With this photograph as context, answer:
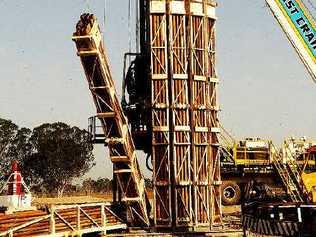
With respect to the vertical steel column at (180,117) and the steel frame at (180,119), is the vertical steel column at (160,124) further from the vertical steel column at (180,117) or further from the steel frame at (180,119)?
the vertical steel column at (180,117)

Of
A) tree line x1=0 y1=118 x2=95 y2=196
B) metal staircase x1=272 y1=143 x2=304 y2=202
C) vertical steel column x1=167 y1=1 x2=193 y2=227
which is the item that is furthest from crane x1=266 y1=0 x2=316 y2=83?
tree line x1=0 y1=118 x2=95 y2=196

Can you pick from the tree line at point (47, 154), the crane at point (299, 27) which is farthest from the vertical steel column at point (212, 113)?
the tree line at point (47, 154)

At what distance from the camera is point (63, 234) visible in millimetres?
24766

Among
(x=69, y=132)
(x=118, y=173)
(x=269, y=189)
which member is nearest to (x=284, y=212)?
(x=118, y=173)

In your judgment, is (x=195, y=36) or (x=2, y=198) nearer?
(x=2, y=198)

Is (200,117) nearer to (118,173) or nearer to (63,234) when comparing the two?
(118,173)

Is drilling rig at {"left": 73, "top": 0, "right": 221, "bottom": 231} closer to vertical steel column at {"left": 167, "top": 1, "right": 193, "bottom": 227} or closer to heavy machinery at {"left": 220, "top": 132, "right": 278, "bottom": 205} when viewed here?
vertical steel column at {"left": 167, "top": 1, "right": 193, "bottom": 227}

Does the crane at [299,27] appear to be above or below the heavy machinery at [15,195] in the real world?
above

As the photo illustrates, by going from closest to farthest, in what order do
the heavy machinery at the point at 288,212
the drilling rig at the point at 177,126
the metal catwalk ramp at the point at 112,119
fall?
1. the heavy machinery at the point at 288,212
2. the metal catwalk ramp at the point at 112,119
3. the drilling rig at the point at 177,126

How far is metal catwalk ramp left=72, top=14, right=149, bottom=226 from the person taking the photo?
27.2 meters

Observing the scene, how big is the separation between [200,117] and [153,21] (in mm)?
6693

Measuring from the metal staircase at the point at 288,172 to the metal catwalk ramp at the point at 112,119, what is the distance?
39.1 feet

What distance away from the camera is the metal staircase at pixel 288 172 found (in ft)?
128

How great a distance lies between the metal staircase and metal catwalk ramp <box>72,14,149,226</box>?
11.9 meters
